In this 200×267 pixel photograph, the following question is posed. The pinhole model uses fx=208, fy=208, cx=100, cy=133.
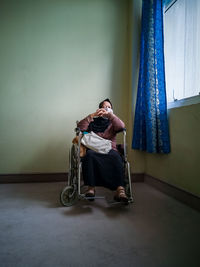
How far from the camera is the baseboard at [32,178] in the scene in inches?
106

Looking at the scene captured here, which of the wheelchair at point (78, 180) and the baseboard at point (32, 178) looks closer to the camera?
the wheelchair at point (78, 180)

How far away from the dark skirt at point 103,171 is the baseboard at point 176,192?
581 mm

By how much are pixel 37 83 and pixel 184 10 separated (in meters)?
1.90

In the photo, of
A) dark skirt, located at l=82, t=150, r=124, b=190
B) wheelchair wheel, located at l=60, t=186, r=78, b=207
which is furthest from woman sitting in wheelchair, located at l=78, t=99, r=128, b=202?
wheelchair wheel, located at l=60, t=186, r=78, b=207

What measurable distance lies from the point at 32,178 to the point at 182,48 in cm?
234

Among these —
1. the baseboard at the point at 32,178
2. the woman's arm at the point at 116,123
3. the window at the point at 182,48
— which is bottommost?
the baseboard at the point at 32,178

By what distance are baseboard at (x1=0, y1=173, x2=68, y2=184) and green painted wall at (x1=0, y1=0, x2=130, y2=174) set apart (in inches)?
2.3

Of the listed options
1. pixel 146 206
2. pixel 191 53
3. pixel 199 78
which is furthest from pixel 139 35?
pixel 146 206

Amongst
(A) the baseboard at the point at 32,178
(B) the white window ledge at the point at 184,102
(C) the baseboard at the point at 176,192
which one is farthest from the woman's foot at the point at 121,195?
(A) the baseboard at the point at 32,178

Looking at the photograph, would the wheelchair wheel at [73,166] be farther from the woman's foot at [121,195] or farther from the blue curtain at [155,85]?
the blue curtain at [155,85]

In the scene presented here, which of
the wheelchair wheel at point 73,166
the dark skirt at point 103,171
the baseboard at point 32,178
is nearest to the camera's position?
the dark skirt at point 103,171

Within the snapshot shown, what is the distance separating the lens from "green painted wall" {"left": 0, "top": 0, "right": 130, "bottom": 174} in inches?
108

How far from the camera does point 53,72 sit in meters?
2.81

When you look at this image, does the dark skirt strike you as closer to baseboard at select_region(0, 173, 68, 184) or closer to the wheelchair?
the wheelchair
